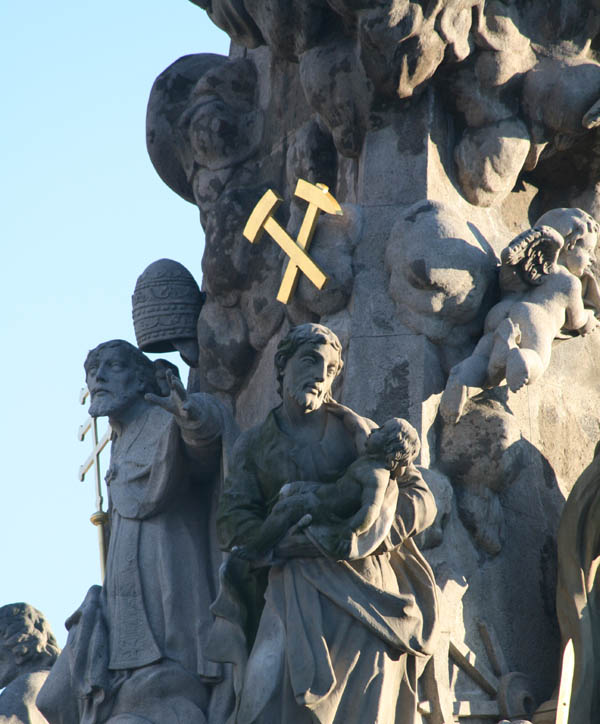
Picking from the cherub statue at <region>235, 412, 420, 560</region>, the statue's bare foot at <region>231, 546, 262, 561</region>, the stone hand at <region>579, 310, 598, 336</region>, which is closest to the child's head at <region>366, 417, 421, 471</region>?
the cherub statue at <region>235, 412, 420, 560</region>

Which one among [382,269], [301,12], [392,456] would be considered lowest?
[392,456]

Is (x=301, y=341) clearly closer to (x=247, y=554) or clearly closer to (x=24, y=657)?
(x=247, y=554)

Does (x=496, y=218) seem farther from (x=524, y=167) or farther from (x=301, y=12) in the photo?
(x=301, y=12)

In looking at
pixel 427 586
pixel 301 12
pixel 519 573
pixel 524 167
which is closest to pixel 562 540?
pixel 519 573

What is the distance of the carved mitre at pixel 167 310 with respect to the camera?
15695mm

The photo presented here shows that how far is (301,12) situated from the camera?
1487 centimetres

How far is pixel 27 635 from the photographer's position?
1662 centimetres

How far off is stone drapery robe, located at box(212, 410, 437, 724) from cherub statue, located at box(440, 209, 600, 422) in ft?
3.37

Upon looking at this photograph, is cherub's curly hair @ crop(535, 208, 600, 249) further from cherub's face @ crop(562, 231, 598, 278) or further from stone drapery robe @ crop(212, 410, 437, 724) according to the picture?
stone drapery robe @ crop(212, 410, 437, 724)

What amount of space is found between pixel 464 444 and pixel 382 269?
1.06 m

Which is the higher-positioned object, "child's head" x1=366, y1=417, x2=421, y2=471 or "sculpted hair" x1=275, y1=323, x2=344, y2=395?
"sculpted hair" x1=275, y1=323, x2=344, y2=395

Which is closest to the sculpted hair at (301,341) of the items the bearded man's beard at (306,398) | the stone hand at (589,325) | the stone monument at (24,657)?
the bearded man's beard at (306,398)

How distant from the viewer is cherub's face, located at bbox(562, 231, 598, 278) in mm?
14469

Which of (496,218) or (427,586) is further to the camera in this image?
(496,218)
